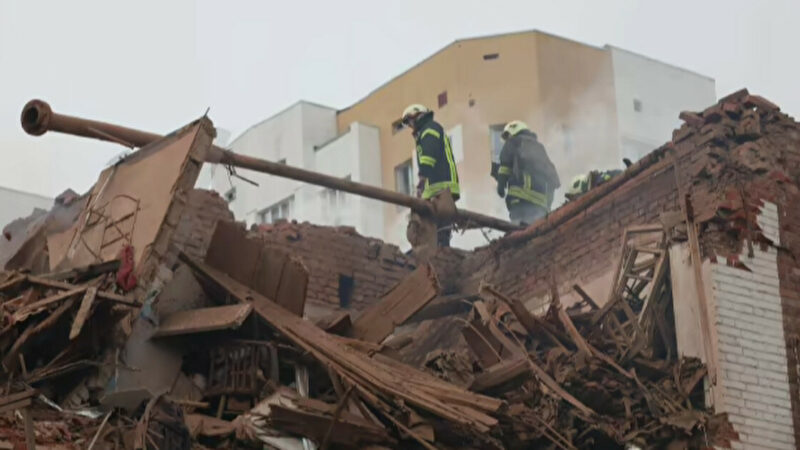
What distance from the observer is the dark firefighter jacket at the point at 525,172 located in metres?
20.1

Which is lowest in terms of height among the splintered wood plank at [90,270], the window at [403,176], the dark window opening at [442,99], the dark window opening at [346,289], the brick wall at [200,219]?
the splintered wood plank at [90,270]

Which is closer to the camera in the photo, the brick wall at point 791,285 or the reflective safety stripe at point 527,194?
the brick wall at point 791,285

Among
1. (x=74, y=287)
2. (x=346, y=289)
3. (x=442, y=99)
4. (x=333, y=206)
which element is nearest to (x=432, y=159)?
(x=346, y=289)

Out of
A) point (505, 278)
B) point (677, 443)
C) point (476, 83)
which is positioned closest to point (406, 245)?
point (476, 83)

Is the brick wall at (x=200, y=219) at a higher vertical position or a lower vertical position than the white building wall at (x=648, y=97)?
lower

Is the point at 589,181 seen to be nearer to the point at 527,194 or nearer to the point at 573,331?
the point at 527,194

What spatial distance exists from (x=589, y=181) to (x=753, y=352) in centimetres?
507

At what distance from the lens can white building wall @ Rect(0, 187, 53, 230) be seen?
30.0 m

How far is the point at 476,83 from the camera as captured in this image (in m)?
33.3

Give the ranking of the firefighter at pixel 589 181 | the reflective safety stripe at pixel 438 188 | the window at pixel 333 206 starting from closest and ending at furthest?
the firefighter at pixel 589 181 → the reflective safety stripe at pixel 438 188 → the window at pixel 333 206

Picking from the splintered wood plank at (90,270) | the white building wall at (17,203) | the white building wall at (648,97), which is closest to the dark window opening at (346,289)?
the splintered wood plank at (90,270)

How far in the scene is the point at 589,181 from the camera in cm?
1856

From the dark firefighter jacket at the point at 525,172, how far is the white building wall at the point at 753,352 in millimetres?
5981

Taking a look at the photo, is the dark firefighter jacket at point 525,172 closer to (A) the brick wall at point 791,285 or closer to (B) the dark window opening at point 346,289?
(B) the dark window opening at point 346,289
